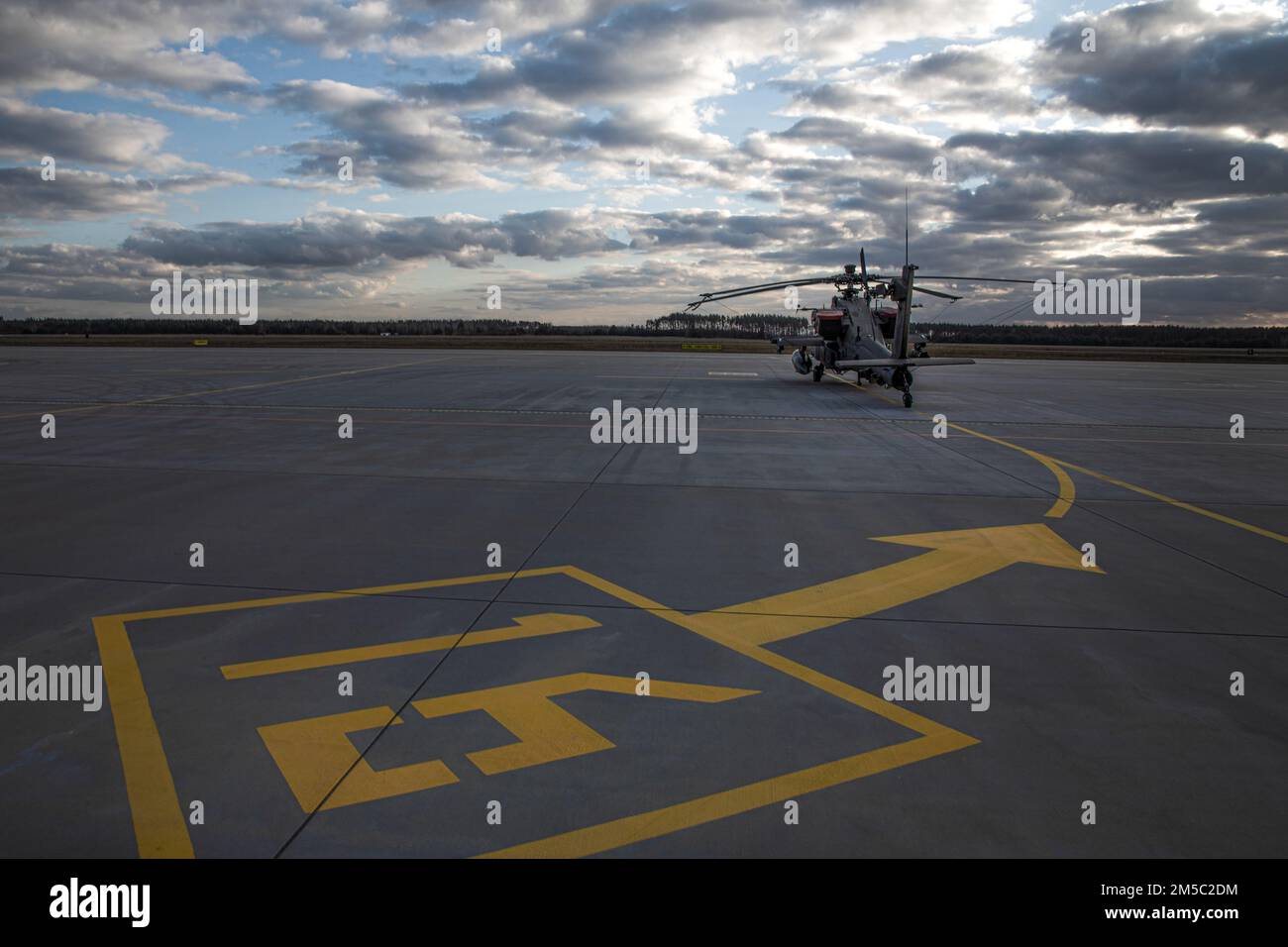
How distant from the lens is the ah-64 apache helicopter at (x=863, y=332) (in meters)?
26.5

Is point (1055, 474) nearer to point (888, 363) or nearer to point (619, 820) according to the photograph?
point (619, 820)

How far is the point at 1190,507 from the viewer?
37.8ft

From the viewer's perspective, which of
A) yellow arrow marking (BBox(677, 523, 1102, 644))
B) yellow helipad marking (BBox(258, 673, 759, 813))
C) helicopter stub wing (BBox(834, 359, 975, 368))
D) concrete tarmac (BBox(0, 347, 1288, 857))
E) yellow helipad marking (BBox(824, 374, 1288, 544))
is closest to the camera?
concrete tarmac (BBox(0, 347, 1288, 857))

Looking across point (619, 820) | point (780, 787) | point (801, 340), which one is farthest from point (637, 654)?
point (801, 340)

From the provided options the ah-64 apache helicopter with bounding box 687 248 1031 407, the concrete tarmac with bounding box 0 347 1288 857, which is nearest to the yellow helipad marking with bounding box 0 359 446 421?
the concrete tarmac with bounding box 0 347 1288 857

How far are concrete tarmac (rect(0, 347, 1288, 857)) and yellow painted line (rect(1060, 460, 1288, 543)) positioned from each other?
0.32 feet

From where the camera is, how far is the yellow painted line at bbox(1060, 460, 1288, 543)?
10.1 m

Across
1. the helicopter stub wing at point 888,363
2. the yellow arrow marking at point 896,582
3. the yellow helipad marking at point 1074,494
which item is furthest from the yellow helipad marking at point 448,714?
the helicopter stub wing at point 888,363

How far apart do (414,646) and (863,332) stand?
27.0 m

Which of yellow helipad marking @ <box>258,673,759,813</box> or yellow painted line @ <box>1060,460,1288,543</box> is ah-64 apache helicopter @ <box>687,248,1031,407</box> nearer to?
yellow painted line @ <box>1060,460,1288,543</box>

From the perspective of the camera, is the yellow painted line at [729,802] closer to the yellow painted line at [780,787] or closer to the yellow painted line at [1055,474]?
the yellow painted line at [780,787]

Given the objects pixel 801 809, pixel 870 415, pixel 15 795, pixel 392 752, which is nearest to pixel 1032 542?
pixel 801 809
